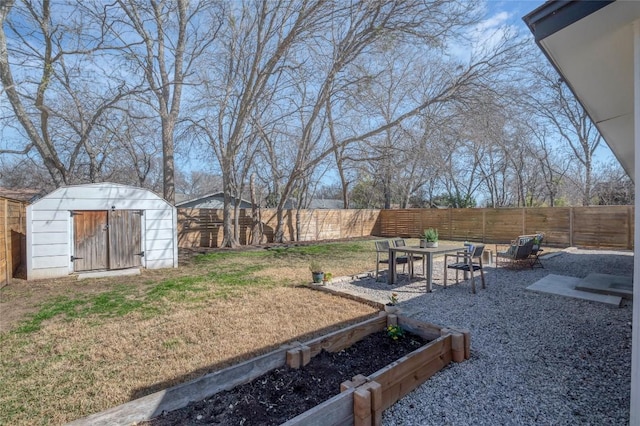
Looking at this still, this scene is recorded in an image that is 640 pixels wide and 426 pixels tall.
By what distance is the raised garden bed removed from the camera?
1839 millimetres

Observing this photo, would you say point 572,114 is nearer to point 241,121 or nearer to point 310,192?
point 310,192

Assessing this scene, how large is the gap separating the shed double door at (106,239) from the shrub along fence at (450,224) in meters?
4.20

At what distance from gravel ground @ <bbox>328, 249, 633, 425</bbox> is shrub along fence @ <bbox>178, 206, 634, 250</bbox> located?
8615 mm

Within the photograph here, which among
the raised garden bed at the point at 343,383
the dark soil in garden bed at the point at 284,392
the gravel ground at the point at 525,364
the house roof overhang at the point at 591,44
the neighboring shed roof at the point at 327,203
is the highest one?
the house roof overhang at the point at 591,44

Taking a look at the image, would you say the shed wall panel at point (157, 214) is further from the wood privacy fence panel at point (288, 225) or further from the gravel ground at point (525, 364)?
the gravel ground at point (525, 364)

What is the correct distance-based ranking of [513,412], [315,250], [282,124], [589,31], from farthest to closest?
[282,124], [315,250], [513,412], [589,31]

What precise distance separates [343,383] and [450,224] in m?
14.9

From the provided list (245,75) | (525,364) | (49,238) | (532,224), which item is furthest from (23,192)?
(532,224)

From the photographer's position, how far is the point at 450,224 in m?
15.4

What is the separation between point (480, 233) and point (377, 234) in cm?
585

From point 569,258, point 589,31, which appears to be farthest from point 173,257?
point 569,258

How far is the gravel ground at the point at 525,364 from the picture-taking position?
6.98 feet

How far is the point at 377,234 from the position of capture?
1852 centimetres

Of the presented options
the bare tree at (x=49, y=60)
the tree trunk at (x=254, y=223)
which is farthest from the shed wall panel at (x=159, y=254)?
the tree trunk at (x=254, y=223)
